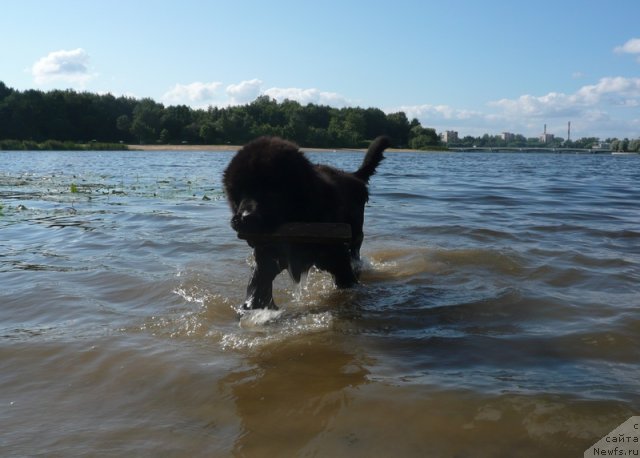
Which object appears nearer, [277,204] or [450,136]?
[277,204]

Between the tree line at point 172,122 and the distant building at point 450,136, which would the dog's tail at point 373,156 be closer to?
the tree line at point 172,122

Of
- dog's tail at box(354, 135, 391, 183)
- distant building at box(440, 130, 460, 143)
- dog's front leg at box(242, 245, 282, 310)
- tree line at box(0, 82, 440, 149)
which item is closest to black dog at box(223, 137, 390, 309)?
dog's front leg at box(242, 245, 282, 310)

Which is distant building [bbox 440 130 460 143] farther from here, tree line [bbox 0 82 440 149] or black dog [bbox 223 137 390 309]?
black dog [bbox 223 137 390 309]

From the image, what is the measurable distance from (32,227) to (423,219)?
7233 mm

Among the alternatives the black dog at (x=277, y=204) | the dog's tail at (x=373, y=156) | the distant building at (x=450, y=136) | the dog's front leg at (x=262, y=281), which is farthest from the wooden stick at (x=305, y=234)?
the distant building at (x=450, y=136)

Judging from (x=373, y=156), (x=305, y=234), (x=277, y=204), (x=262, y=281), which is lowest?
(x=262, y=281)

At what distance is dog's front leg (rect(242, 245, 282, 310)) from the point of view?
4696mm

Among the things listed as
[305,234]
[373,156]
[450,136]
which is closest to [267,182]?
[305,234]

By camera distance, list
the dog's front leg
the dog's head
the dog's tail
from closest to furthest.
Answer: the dog's head
the dog's front leg
the dog's tail

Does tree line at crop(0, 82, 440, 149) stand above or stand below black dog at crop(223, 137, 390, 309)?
above

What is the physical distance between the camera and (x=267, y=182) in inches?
166

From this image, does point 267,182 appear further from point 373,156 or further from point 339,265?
point 373,156

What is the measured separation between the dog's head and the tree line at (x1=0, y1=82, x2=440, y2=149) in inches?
3241

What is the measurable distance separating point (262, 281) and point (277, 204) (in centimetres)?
81
